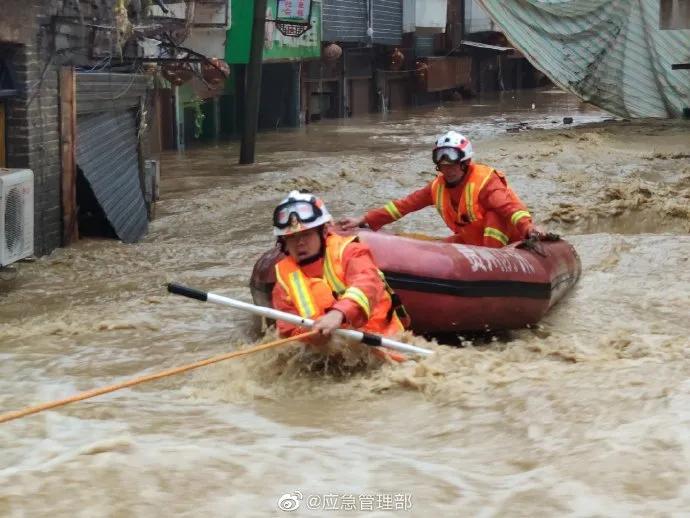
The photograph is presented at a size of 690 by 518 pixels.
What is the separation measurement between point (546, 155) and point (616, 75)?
6.72 meters

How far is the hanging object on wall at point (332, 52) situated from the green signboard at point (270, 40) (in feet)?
0.90

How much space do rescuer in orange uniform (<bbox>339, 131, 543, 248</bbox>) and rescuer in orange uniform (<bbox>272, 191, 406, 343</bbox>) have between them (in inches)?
63.0

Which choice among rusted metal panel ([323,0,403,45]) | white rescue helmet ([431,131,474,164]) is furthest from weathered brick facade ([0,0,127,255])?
rusted metal panel ([323,0,403,45])

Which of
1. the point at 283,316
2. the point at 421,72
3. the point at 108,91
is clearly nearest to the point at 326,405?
the point at 283,316

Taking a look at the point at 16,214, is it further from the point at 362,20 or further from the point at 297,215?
the point at 362,20

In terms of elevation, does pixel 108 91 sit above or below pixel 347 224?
above

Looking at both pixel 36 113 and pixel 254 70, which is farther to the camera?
pixel 254 70

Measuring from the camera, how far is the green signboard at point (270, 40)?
19750mm

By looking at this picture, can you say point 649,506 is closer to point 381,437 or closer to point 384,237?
point 381,437

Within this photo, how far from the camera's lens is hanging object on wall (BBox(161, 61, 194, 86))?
630 inches

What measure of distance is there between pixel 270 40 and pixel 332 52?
12.6 feet

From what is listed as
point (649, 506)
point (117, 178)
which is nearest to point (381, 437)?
point (649, 506)

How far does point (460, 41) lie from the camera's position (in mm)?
35656

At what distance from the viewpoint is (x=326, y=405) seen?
5441 millimetres
